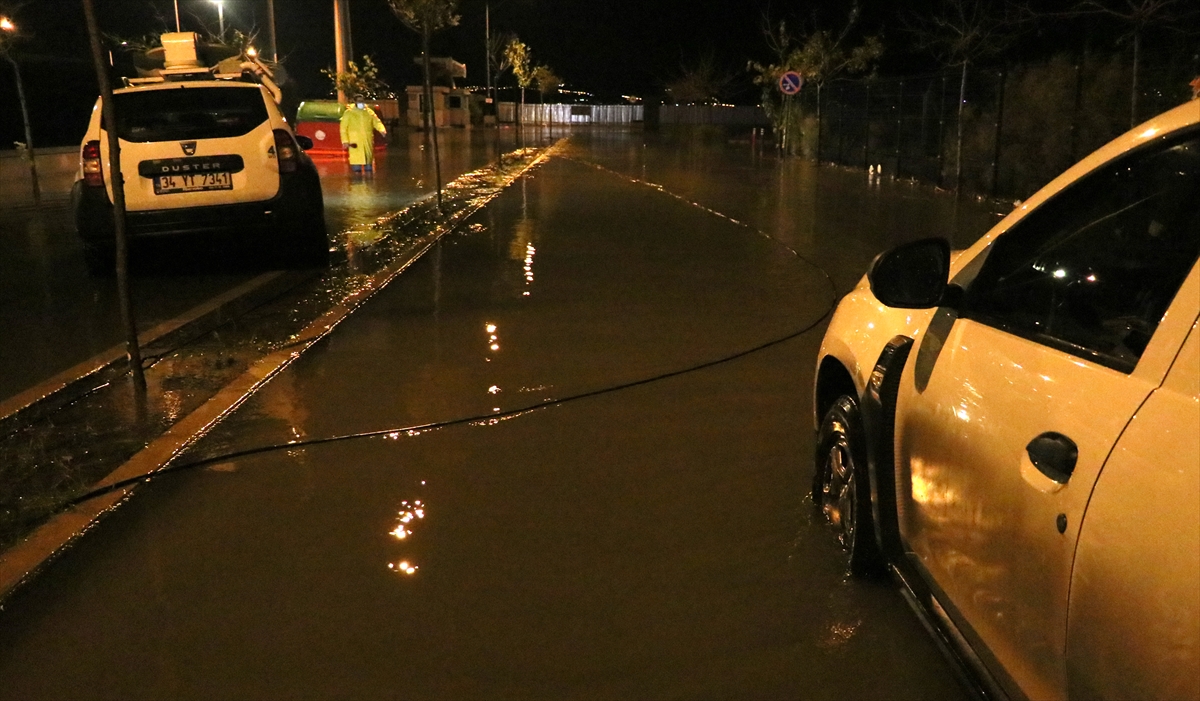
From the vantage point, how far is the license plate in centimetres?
1001

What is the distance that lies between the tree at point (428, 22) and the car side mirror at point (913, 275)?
13623 millimetres

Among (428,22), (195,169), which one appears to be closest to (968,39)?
(428,22)

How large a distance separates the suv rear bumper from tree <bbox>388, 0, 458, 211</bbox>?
6.22 metres

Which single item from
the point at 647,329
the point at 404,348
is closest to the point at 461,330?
the point at 404,348

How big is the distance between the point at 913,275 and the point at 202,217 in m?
8.08

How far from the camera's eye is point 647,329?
8.70 m

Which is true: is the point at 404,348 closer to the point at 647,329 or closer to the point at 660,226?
the point at 647,329

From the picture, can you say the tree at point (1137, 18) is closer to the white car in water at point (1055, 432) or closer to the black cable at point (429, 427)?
the black cable at point (429, 427)

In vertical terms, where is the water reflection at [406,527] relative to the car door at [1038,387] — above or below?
below

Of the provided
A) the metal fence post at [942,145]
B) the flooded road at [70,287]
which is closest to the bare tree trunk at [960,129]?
the metal fence post at [942,145]

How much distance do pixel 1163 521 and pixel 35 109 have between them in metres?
46.5

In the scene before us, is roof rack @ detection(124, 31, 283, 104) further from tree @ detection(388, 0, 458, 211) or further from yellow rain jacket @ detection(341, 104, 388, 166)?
yellow rain jacket @ detection(341, 104, 388, 166)

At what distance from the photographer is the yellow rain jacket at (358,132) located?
24.0 m

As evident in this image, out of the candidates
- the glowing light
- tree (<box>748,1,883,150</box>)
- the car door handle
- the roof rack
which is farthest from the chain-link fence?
the car door handle
